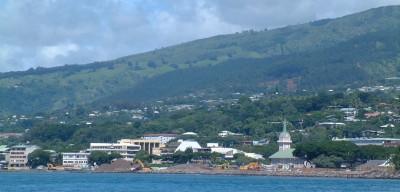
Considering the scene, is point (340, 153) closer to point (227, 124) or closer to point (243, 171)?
point (243, 171)

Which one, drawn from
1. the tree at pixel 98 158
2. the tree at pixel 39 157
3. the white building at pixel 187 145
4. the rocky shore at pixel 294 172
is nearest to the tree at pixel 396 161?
the rocky shore at pixel 294 172

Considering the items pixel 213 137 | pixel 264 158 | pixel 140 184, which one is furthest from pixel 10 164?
pixel 140 184

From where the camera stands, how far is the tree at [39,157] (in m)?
145

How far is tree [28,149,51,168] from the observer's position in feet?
475

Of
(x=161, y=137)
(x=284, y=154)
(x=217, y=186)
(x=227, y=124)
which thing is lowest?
(x=217, y=186)

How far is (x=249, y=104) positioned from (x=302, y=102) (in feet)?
43.7

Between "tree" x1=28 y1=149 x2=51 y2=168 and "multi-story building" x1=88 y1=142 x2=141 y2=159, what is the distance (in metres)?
7.49

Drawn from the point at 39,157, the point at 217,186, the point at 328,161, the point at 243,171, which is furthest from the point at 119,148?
the point at 217,186

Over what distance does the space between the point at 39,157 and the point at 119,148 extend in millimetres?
10900

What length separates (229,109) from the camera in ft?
589

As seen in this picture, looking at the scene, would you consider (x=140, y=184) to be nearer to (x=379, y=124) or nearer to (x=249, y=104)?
(x=379, y=124)

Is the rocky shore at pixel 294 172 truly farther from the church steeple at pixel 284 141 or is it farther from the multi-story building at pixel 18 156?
the multi-story building at pixel 18 156

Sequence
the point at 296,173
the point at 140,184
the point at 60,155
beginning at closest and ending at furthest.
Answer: the point at 140,184
the point at 296,173
the point at 60,155

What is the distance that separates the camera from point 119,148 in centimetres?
15000
